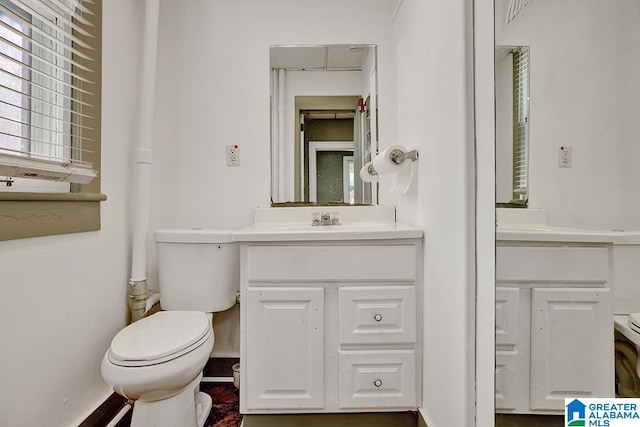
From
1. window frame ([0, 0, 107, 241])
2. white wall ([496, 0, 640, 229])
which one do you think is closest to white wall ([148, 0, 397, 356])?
window frame ([0, 0, 107, 241])

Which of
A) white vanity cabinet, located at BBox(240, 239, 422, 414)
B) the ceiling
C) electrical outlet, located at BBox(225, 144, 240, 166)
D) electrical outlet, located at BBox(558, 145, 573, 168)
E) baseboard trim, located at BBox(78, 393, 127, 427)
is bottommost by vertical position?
baseboard trim, located at BBox(78, 393, 127, 427)

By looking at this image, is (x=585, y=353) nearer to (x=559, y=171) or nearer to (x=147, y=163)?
(x=559, y=171)

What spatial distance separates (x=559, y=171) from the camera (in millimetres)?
583

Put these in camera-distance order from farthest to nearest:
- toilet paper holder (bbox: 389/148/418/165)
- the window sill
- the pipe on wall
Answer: the pipe on wall < toilet paper holder (bbox: 389/148/418/165) < the window sill

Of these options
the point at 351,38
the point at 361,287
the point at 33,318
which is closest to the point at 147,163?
the point at 33,318

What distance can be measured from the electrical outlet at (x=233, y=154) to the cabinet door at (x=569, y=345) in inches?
57.2

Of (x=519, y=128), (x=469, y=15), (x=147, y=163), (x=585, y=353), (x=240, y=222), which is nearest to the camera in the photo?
(x=585, y=353)

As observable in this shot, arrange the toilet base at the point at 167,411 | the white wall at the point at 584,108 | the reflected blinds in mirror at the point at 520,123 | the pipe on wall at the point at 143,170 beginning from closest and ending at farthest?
the white wall at the point at 584,108 < the reflected blinds in mirror at the point at 520,123 < the toilet base at the point at 167,411 < the pipe on wall at the point at 143,170

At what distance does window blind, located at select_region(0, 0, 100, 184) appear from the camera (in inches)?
36.4

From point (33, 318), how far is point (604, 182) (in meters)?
1.48

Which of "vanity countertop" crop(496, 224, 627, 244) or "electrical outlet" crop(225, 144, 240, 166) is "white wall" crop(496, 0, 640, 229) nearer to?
"vanity countertop" crop(496, 224, 627, 244)

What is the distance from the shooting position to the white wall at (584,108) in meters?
0.47

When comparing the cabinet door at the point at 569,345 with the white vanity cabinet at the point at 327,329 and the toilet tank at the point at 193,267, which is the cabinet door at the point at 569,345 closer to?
the white vanity cabinet at the point at 327,329

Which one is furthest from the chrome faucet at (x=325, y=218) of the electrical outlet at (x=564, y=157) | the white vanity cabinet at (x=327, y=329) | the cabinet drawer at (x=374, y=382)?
the electrical outlet at (x=564, y=157)
